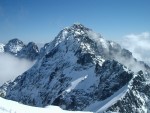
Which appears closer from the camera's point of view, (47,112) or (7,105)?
(7,105)

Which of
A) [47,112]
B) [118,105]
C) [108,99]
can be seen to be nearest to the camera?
[47,112]

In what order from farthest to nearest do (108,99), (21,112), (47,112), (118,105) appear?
(108,99)
(118,105)
(47,112)
(21,112)

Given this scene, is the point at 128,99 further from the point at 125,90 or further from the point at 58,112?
the point at 58,112

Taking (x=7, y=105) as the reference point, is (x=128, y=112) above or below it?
below

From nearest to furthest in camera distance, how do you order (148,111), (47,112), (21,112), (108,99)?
(21,112), (47,112), (148,111), (108,99)

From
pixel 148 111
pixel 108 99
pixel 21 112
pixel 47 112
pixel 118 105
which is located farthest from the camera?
pixel 108 99

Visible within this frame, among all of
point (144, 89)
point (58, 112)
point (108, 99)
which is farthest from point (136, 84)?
point (58, 112)

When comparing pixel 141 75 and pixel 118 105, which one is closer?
pixel 118 105

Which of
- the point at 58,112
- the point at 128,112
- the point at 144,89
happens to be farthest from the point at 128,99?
the point at 58,112

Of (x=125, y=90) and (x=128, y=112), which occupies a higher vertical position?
(x=125, y=90)

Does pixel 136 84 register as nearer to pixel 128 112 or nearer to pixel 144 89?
pixel 144 89
